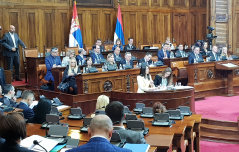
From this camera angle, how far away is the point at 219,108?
914 centimetres

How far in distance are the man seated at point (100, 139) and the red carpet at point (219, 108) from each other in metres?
5.74

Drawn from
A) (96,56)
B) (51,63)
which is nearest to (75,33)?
(96,56)

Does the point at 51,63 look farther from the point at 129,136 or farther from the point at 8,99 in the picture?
the point at 129,136

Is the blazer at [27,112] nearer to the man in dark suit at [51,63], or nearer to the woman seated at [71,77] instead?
the woman seated at [71,77]

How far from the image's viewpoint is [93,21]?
1428 centimetres

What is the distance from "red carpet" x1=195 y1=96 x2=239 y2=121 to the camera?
27.4 feet

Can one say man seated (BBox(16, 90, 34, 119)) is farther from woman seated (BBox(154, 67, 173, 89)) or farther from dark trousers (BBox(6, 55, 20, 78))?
dark trousers (BBox(6, 55, 20, 78))

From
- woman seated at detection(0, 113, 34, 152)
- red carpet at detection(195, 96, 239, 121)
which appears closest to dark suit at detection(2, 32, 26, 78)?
red carpet at detection(195, 96, 239, 121)

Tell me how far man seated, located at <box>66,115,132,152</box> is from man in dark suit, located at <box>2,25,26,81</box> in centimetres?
887

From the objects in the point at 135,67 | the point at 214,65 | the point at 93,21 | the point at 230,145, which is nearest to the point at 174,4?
the point at 93,21

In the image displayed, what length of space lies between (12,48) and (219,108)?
609cm

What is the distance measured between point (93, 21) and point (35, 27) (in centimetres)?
248

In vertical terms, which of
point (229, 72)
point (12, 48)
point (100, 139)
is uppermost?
point (12, 48)

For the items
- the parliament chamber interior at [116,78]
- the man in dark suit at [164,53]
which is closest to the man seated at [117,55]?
the parliament chamber interior at [116,78]
